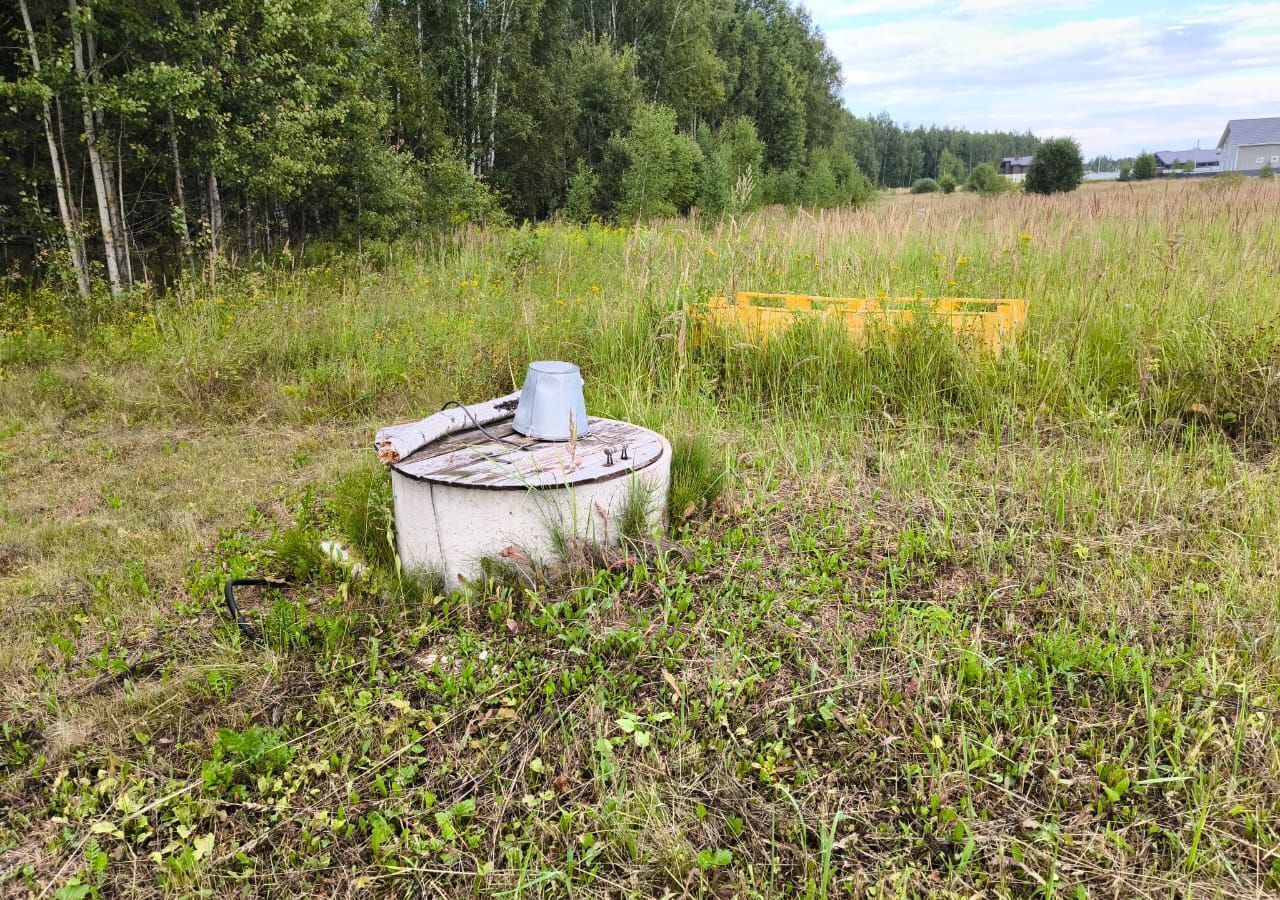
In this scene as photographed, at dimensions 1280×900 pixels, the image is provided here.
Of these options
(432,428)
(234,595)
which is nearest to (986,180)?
(432,428)

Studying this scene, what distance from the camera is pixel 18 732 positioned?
2084 millimetres

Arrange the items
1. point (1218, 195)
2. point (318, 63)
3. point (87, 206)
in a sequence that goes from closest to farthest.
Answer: point (1218, 195) < point (87, 206) < point (318, 63)

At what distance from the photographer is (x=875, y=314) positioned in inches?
174

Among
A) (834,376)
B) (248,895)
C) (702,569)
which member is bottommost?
(248,895)

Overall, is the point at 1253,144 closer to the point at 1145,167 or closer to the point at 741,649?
the point at 1145,167

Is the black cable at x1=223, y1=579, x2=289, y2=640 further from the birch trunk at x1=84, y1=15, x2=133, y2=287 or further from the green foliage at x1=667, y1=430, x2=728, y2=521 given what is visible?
the birch trunk at x1=84, y1=15, x2=133, y2=287

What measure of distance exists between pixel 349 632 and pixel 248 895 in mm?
928

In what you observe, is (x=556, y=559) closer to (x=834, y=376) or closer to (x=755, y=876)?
(x=755, y=876)

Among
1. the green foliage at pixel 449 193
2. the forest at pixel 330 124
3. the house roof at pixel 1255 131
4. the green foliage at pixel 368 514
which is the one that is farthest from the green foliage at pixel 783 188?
the house roof at pixel 1255 131

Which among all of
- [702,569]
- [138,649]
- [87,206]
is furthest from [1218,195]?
[87,206]

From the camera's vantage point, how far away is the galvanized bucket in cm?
287

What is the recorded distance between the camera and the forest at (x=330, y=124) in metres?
8.41

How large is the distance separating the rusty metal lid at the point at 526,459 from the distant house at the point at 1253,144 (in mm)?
60855

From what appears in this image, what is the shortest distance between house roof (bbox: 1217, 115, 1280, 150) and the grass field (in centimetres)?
6084
